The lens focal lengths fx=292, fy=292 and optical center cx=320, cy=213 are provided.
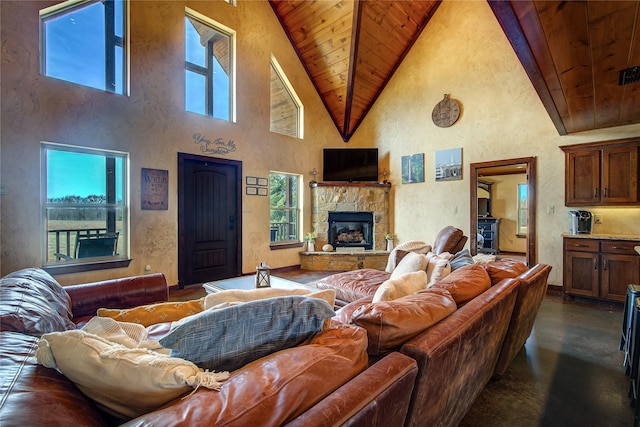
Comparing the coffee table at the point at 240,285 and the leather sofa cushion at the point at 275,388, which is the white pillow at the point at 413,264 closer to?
the coffee table at the point at 240,285

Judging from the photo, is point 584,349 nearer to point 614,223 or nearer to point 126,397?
point 614,223

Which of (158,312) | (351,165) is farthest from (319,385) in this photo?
(351,165)

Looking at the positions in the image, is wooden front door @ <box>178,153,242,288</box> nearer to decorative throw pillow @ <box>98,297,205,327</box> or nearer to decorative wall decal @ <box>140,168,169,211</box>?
decorative wall decal @ <box>140,168,169,211</box>

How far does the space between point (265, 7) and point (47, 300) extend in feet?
18.7

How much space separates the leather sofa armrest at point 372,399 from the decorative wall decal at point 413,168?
5311 mm

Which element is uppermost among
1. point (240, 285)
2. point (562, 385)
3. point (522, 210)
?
point (522, 210)

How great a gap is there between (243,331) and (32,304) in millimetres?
1242

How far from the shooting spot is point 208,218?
15.7 feet

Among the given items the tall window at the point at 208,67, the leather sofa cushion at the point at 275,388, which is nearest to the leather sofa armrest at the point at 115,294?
the leather sofa cushion at the point at 275,388

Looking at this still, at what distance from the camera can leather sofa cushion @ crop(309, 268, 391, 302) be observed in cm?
272

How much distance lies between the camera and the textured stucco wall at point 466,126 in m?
4.46

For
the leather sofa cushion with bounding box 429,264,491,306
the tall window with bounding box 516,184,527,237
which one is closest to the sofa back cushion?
the leather sofa cushion with bounding box 429,264,491,306

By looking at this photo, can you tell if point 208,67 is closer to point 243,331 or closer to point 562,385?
point 243,331

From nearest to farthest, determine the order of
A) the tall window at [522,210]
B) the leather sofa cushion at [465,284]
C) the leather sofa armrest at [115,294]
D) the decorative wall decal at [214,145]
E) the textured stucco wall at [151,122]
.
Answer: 1. the leather sofa cushion at [465,284]
2. the leather sofa armrest at [115,294]
3. the textured stucco wall at [151,122]
4. the decorative wall decal at [214,145]
5. the tall window at [522,210]
